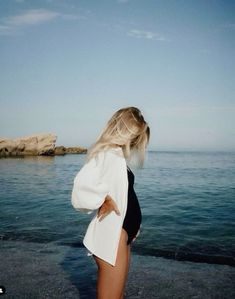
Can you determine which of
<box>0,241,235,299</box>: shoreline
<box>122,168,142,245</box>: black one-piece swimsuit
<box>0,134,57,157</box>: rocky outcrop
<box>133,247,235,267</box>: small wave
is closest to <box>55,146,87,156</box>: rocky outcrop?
<box>0,134,57,157</box>: rocky outcrop

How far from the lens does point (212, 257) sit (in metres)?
7.25

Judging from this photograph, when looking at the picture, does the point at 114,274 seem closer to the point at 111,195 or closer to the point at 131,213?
the point at 131,213

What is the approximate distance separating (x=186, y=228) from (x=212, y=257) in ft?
12.3

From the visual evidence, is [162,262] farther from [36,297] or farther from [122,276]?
[122,276]

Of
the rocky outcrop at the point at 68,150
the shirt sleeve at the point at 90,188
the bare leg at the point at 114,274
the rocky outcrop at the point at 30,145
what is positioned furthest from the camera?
the rocky outcrop at the point at 68,150

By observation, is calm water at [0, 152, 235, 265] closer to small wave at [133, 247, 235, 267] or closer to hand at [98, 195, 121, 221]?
small wave at [133, 247, 235, 267]

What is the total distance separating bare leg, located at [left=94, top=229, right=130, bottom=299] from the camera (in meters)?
2.85

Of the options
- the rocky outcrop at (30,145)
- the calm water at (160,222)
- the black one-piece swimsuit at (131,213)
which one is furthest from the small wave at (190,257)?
the rocky outcrop at (30,145)

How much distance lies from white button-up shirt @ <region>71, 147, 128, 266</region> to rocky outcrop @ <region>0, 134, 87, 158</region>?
3039 inches

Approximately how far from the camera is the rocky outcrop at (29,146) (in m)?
76.7

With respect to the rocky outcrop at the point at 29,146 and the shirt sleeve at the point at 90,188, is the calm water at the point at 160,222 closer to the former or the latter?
the shirt sleeve at the point at 90,188

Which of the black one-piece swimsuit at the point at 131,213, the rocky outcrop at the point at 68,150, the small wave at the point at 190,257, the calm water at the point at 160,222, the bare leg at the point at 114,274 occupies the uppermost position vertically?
the black one-piece swimsuit at the point at 131,213

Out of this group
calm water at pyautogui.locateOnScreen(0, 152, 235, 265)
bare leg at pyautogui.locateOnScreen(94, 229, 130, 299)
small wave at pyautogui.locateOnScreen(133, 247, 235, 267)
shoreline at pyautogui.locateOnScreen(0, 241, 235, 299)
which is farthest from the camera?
calm water at pyautogui.locateOnScreen(0, 152, 235, 265)

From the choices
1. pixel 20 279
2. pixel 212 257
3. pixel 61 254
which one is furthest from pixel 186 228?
pixel 20 279
